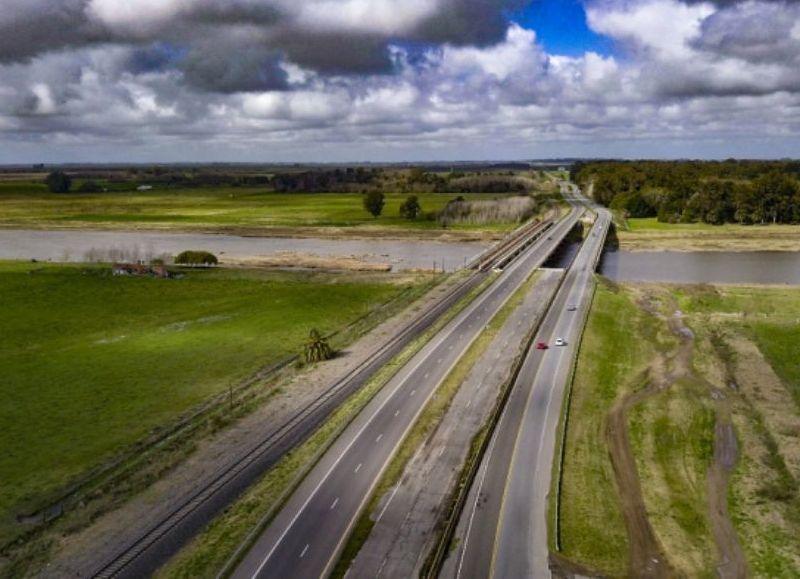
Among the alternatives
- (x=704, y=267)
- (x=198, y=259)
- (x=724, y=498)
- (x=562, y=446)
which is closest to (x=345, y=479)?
(x=562, y=446)

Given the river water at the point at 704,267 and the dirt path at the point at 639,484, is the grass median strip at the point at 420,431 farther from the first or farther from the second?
the river water at the point at 704,267

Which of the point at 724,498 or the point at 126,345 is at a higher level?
the point at 126,345

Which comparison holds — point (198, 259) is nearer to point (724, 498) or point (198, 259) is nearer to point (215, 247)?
point (215, 247)

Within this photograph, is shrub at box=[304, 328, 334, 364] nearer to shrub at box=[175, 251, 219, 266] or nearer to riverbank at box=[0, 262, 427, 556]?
riverbank at box=[0, 262, 427, 556]

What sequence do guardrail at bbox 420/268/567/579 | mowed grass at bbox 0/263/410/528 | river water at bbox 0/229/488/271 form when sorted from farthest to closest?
river water at bbox 0/229/488/271 → mowed grass at bbox 0/263/410/528 → guardrail at bbox 420/268/567/579

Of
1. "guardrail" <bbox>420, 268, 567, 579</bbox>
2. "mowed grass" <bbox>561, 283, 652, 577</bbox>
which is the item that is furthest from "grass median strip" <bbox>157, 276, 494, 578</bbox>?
"mowed grass" <bbox>561, 283, 652, 577</bbox>

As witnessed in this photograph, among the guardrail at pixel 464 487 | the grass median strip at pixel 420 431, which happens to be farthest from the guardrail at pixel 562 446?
the grass median strip at pixel 420 431
